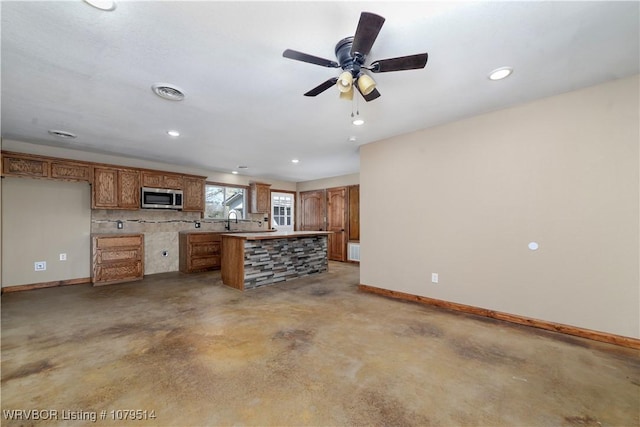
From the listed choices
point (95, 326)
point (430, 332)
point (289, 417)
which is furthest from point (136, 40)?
point (430, 332)

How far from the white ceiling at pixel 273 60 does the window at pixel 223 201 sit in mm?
3157

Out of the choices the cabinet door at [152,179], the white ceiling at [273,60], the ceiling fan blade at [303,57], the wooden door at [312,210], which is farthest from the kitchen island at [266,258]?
the ceiling fan blade at [303,57]

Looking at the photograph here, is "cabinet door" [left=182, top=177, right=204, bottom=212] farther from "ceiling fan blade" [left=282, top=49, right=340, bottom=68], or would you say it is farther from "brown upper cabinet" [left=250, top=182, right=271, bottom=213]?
"ceiling fan blade" [left=282, top=49, right=340, bottom=68]

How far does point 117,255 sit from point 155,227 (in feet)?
3.45

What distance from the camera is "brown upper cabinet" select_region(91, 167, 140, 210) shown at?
467 cm

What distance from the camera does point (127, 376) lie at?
6.30 feet

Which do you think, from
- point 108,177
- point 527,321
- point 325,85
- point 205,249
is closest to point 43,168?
point 108,177

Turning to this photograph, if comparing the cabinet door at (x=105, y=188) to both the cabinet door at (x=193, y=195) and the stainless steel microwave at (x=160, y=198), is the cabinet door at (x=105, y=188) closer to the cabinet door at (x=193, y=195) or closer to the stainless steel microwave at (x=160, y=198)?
the stainless steel microwave at (x=160, y=198)

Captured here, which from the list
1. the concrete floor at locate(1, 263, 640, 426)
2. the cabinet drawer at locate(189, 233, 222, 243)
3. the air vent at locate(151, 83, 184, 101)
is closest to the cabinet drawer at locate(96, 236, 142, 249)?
the cabinet drawer at locate(189, 233, 222, 243)

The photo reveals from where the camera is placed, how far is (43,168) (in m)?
4.18

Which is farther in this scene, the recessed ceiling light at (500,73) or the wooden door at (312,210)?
the wooden door at (312,210)

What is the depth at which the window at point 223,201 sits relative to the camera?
6.72 metres

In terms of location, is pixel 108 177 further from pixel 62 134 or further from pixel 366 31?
pixel 366 31

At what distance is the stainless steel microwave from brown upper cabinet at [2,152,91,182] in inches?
35.3
